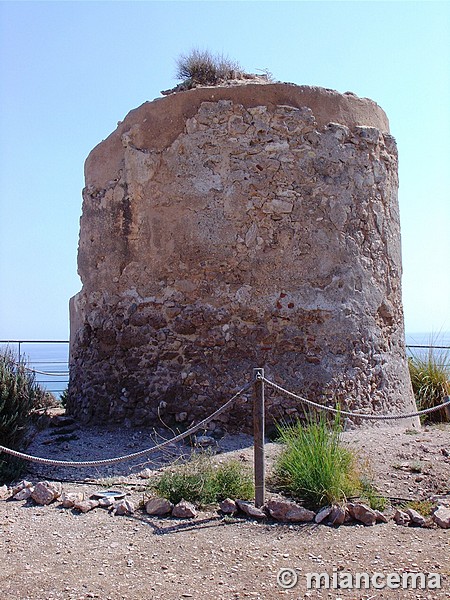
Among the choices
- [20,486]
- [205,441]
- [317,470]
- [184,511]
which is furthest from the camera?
[205,441]

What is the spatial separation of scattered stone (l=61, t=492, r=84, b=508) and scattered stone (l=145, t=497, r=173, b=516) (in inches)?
21.2

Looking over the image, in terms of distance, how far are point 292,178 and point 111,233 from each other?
7.08 feet

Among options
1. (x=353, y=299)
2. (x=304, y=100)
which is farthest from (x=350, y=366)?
(x=304, y=100)

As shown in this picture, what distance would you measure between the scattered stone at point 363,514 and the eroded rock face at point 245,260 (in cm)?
222

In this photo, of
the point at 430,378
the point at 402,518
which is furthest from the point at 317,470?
the point at 430,378

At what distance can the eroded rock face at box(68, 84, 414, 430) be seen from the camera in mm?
6645

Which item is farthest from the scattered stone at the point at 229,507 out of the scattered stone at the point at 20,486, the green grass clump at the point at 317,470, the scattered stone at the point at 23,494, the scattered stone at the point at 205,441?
the scattered stone at the point at 205,441

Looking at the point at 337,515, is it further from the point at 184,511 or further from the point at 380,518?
the point at 184,511

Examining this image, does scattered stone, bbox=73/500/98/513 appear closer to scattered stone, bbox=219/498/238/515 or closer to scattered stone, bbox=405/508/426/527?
scattered stone, bbox=219/498/238/515

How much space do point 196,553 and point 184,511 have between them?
1.96 ft

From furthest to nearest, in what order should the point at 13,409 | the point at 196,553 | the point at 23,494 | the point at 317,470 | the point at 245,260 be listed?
the point at 245,260
the point at 13,409
the point at 23,494
the point at 317,470
the point at 196,553

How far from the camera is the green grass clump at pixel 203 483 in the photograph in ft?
14.9

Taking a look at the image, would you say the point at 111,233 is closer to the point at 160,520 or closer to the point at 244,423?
the point at 244,423

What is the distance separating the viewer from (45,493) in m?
4.65
